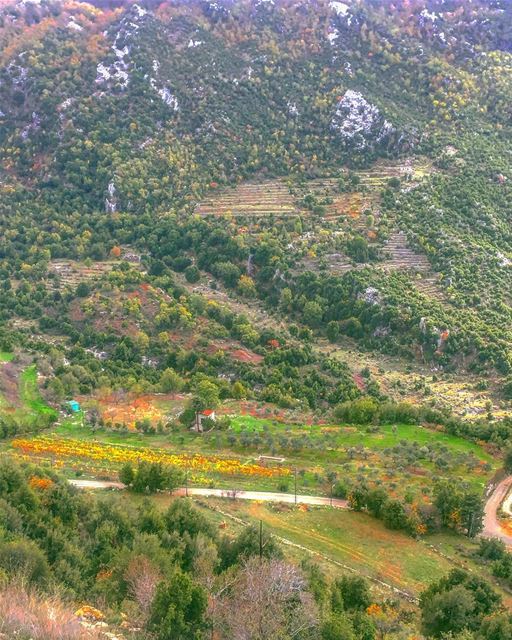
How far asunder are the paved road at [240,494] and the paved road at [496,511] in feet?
29.0

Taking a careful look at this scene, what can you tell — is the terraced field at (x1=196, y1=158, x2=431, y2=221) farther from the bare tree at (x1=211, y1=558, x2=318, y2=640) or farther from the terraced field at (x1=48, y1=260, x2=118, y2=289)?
the bare tree at (x1=211, y1=558, x2=318, y2=640)

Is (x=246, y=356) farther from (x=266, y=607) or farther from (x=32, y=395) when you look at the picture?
(x=266, y=607)

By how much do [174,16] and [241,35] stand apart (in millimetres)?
12169

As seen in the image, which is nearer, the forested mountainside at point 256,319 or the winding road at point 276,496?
the forested mountainside at point 256,319

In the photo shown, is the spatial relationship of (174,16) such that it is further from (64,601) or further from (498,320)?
(64,601)

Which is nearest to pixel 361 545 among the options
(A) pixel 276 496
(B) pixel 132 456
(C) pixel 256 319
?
(A) pixel 276 496

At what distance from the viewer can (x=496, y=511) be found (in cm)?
4103

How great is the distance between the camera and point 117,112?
313 feet

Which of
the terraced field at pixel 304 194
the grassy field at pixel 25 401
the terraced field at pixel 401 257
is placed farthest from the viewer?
the terraced field at pixel 304 194

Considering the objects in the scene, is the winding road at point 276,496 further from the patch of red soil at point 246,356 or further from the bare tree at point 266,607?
the patch of red soil at point 246,356

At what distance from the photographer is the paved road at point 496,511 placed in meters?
39.0

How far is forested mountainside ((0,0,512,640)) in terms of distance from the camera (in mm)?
30312

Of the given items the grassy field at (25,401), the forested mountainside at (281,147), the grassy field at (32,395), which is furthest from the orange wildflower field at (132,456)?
the forested mountainside at (281,147)

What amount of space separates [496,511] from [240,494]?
16.6m
